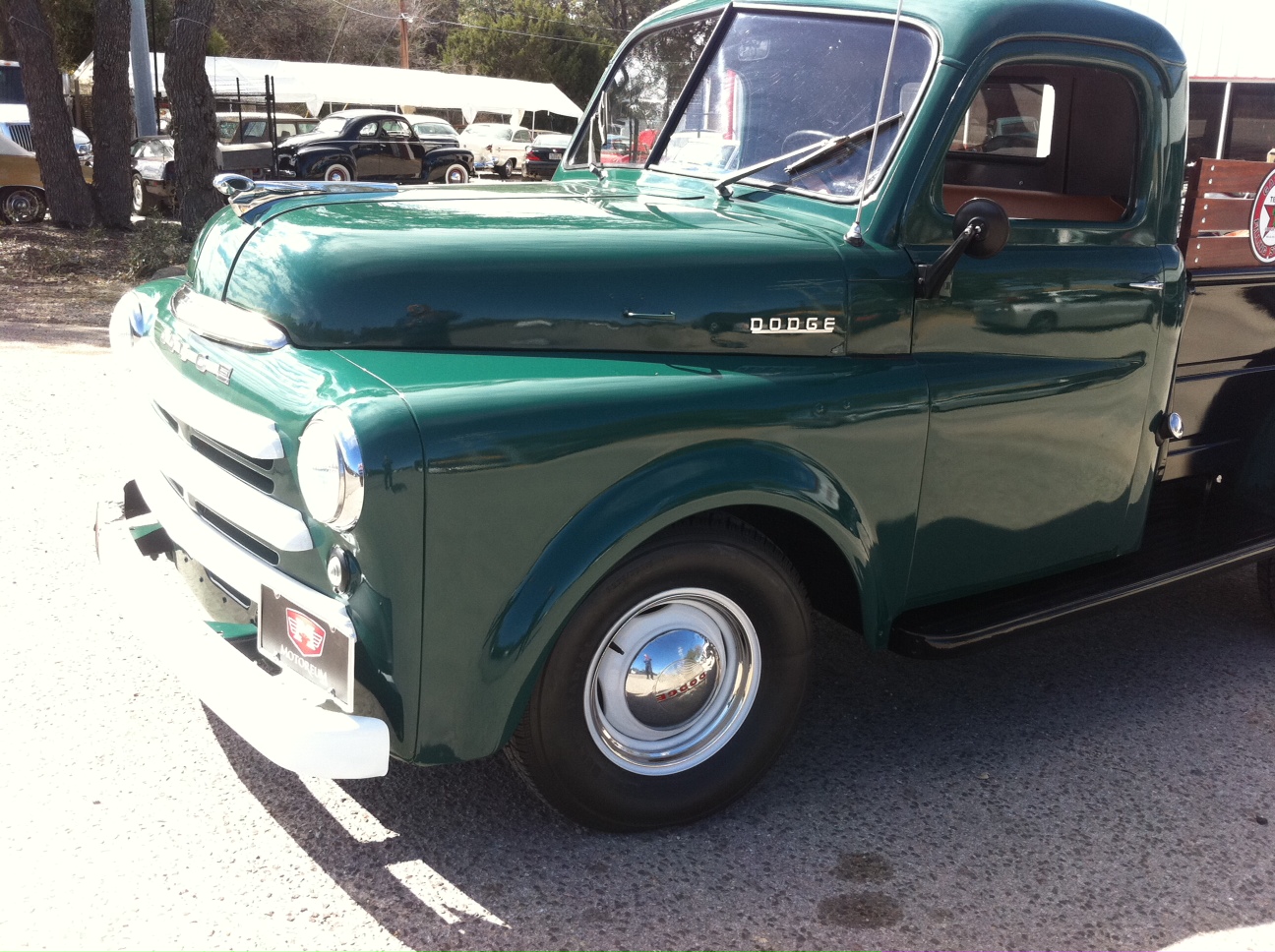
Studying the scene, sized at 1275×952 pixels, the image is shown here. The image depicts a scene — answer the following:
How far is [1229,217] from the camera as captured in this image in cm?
354

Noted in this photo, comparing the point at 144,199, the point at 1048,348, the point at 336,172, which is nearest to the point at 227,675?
the point at 1048,348

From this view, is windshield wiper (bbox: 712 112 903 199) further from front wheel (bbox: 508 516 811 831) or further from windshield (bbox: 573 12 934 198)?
front wheel (bbox: 508 516 811 831)

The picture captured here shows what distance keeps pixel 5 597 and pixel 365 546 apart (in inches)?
91.3

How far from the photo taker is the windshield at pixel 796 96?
3.01 meters

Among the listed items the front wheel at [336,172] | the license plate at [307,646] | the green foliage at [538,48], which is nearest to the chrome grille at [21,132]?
the front wheel at [336,172]

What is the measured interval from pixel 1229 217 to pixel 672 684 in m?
2.26

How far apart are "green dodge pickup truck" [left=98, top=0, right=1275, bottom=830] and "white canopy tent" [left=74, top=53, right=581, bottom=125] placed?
24939 millimetres

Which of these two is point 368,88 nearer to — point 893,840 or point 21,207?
point 21,207

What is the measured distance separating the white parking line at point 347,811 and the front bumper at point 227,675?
418 millimetres

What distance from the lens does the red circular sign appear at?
11.9 feet

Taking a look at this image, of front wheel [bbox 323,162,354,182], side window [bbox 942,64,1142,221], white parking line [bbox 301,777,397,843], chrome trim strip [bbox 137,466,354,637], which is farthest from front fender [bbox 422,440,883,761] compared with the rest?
front wheel [bbox 323,162,354,182]

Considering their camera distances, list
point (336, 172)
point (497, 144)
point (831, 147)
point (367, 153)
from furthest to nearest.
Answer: point (497, 144) → point (367, 153) → point (336, 172) → point (831, 147)

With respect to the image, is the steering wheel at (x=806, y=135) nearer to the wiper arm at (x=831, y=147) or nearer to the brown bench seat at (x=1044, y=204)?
the wiper arm at (x=831, y=147)

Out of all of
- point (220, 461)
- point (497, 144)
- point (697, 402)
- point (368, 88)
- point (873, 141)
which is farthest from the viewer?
point (497, 144)
